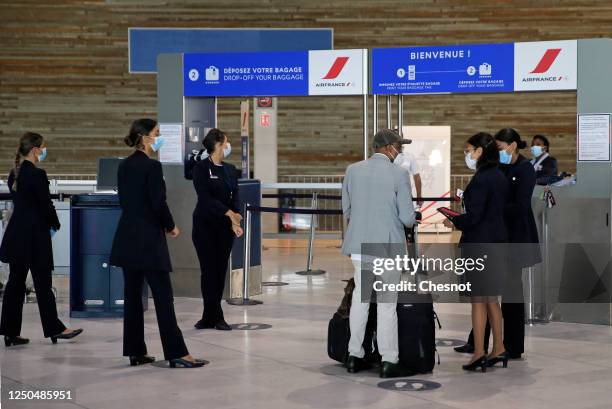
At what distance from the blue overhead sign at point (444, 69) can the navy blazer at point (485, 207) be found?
127 inches

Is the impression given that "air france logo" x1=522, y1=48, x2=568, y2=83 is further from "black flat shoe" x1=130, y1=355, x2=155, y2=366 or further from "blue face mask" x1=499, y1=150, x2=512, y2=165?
"black flat shoe" x1=130, y1=355, x2=155, y2=366

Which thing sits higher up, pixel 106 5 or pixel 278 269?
pixel 106 5

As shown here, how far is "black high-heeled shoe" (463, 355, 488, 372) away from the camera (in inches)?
242

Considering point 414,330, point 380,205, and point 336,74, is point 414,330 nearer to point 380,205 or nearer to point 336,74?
point 380,205

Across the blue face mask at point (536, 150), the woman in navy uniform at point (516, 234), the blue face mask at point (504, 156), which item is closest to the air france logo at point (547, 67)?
the blue face mask at point (536, 150)

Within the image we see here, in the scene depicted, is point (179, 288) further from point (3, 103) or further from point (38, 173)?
point (3, 103)

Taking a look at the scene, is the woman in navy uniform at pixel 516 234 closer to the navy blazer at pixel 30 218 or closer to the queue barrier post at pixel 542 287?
the queue barrier post at pixel 542 287

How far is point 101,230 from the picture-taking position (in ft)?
27.6

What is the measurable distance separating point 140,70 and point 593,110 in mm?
11410

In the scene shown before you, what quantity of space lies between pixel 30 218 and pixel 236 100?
11357 millimetres

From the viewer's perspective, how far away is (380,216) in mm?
5816

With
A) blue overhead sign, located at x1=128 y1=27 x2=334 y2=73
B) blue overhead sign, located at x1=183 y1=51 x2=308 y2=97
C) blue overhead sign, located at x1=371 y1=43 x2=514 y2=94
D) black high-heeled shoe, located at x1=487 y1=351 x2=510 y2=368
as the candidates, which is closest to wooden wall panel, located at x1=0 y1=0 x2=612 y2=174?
blue overhead sign, located at x1=128 y1=27 x2=334 y2=73

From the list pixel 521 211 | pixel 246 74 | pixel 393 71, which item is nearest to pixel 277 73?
pixel 246 74

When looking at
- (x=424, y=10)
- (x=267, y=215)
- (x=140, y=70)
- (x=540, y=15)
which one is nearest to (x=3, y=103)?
(x=140, y=70)
